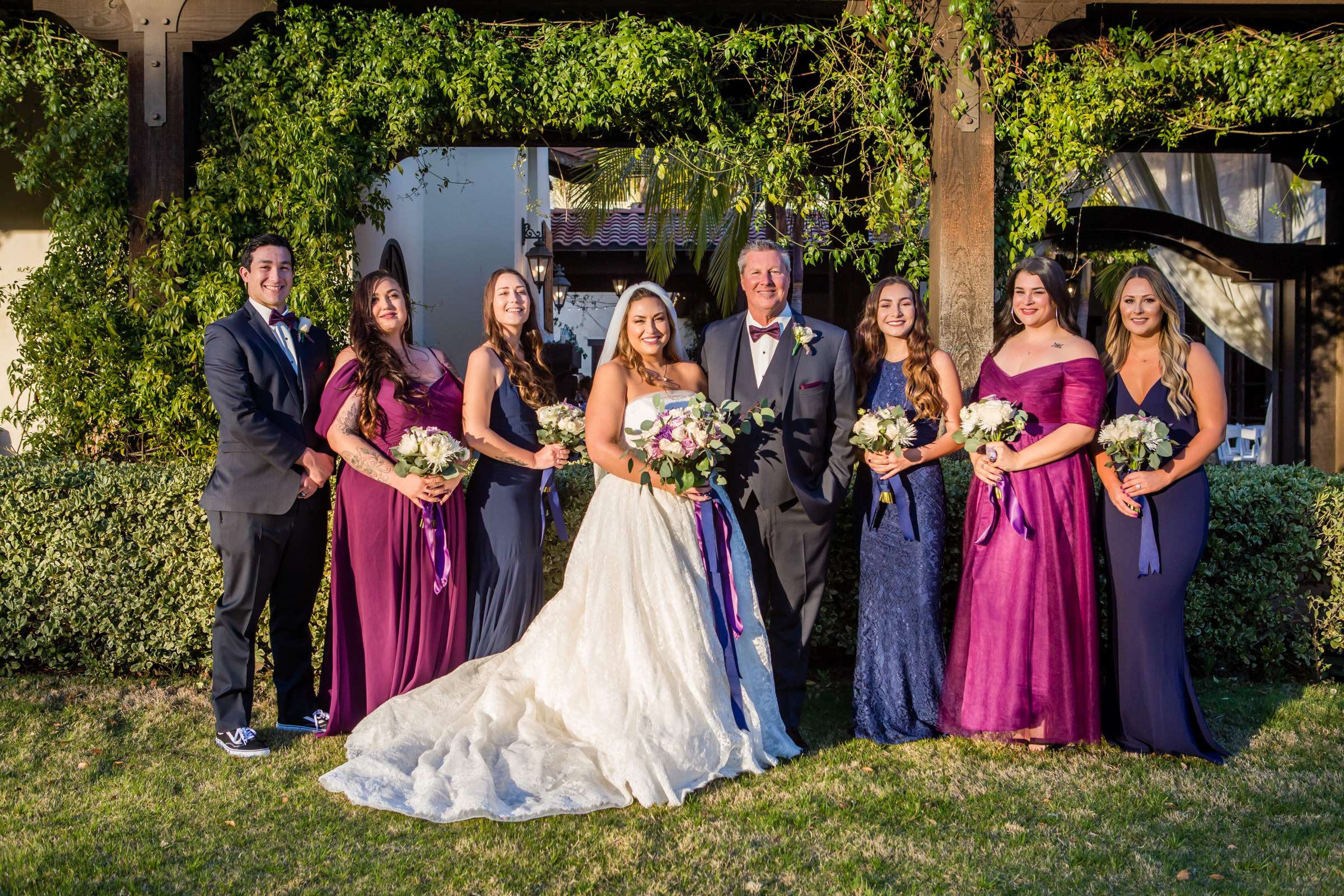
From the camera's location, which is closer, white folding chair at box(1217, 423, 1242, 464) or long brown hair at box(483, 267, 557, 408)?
long brown hair at box(483, 267, 557, 408)

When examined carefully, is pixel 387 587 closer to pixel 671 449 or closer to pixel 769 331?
pixel 671 449

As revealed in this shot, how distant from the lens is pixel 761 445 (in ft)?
14.9

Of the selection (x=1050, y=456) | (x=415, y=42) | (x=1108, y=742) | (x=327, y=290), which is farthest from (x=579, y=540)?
(x=415, y=42)

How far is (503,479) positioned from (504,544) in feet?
0.99

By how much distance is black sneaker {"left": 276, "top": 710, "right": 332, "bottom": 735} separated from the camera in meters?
4.83

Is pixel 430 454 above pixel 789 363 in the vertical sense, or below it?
below

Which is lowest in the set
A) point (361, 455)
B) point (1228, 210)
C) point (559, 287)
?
point (361, 455)

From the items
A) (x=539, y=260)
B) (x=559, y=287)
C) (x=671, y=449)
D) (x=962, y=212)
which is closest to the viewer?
(x=671, y=449)

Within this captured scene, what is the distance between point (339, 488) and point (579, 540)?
1190mm

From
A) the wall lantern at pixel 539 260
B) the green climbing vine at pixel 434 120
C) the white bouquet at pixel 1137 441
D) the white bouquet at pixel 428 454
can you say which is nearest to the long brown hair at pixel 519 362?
the white bouquet at pixel 428 454

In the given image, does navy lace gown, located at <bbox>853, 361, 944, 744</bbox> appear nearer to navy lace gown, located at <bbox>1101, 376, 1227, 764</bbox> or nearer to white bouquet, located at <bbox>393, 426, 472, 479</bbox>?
navy lace gown, located at <bbox>1101, 376, 1227, 764</bbox>

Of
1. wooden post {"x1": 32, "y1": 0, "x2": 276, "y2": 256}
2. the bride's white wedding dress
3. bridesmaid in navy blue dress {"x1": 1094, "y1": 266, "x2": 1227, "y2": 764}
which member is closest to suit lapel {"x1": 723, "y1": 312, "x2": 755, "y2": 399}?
the bride's white wedding dress

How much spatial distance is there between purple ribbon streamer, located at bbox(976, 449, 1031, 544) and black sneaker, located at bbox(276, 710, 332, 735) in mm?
3153

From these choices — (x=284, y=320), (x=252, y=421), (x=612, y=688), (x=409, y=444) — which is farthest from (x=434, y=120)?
(x=612, y=688)
